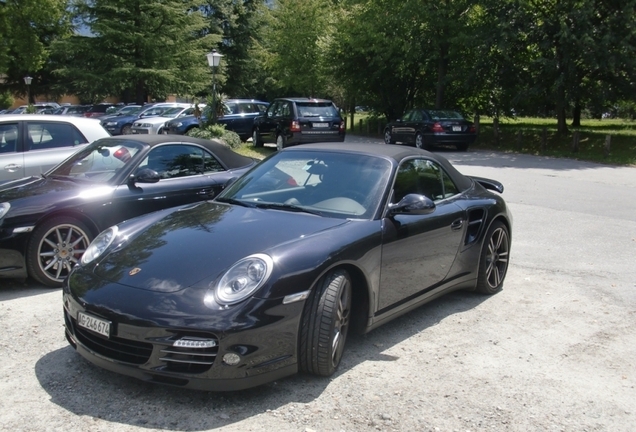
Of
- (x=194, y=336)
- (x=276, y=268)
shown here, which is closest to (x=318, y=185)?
(x=276, y=268)

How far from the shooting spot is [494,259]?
6000 millimetres

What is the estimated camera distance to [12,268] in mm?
5629

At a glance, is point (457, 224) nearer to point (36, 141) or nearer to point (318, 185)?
point (318, 185)

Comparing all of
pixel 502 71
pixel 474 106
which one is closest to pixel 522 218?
pixel 502 71

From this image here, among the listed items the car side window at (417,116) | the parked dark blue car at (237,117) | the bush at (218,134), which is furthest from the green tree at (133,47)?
the bush at (218,134)

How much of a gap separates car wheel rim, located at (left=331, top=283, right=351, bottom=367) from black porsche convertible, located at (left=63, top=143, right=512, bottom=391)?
1 centimetres

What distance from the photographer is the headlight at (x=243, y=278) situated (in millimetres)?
3594

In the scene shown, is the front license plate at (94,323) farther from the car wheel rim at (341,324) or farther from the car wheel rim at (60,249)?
the car wheel rim at (60,249)

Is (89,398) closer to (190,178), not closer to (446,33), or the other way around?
(190,178)

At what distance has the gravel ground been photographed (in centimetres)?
349

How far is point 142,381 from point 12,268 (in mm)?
2486

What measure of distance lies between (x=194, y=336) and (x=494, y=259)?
3.47 m

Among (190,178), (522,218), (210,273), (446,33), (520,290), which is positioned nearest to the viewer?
(210,273)

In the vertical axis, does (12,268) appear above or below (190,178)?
below
